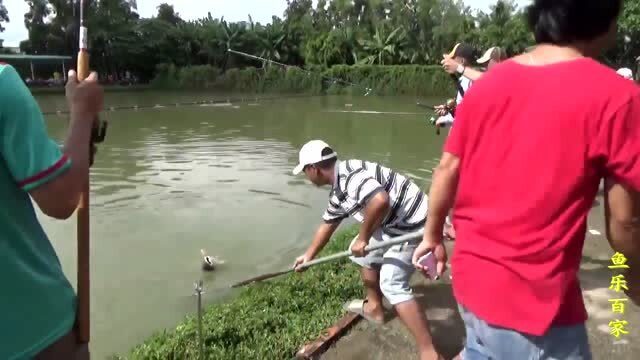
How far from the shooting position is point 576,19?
1.56m

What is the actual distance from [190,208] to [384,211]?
548cm

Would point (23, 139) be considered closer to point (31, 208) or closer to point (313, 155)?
point (31, 208)

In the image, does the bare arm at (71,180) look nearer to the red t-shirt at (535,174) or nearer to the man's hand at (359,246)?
the red t-shirt at (535,174)

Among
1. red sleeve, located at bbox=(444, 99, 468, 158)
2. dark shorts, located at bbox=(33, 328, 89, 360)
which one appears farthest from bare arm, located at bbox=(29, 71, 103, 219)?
red sleeve, located at bbox=(444, 99, 468, 158)

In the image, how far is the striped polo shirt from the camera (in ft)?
10.9

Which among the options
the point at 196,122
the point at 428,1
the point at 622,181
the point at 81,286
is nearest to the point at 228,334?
the point at 81,286

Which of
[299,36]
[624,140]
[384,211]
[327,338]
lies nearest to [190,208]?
[327,338]

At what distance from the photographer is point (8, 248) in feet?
4.82

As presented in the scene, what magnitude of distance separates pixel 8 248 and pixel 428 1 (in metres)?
46.2

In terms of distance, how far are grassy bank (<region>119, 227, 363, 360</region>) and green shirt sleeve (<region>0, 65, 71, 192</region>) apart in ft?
7.81

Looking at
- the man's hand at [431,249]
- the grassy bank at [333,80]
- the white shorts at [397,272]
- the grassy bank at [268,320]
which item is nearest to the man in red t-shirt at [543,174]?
the man's hand at [431,249]

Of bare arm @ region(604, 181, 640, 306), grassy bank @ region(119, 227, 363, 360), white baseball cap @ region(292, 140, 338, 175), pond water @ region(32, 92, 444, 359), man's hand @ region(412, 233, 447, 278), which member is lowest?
pond water @ region(32, 92, 444, 359)

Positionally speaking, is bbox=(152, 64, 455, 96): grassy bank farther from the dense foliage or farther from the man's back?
the man's back

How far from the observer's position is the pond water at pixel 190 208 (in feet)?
17.5
